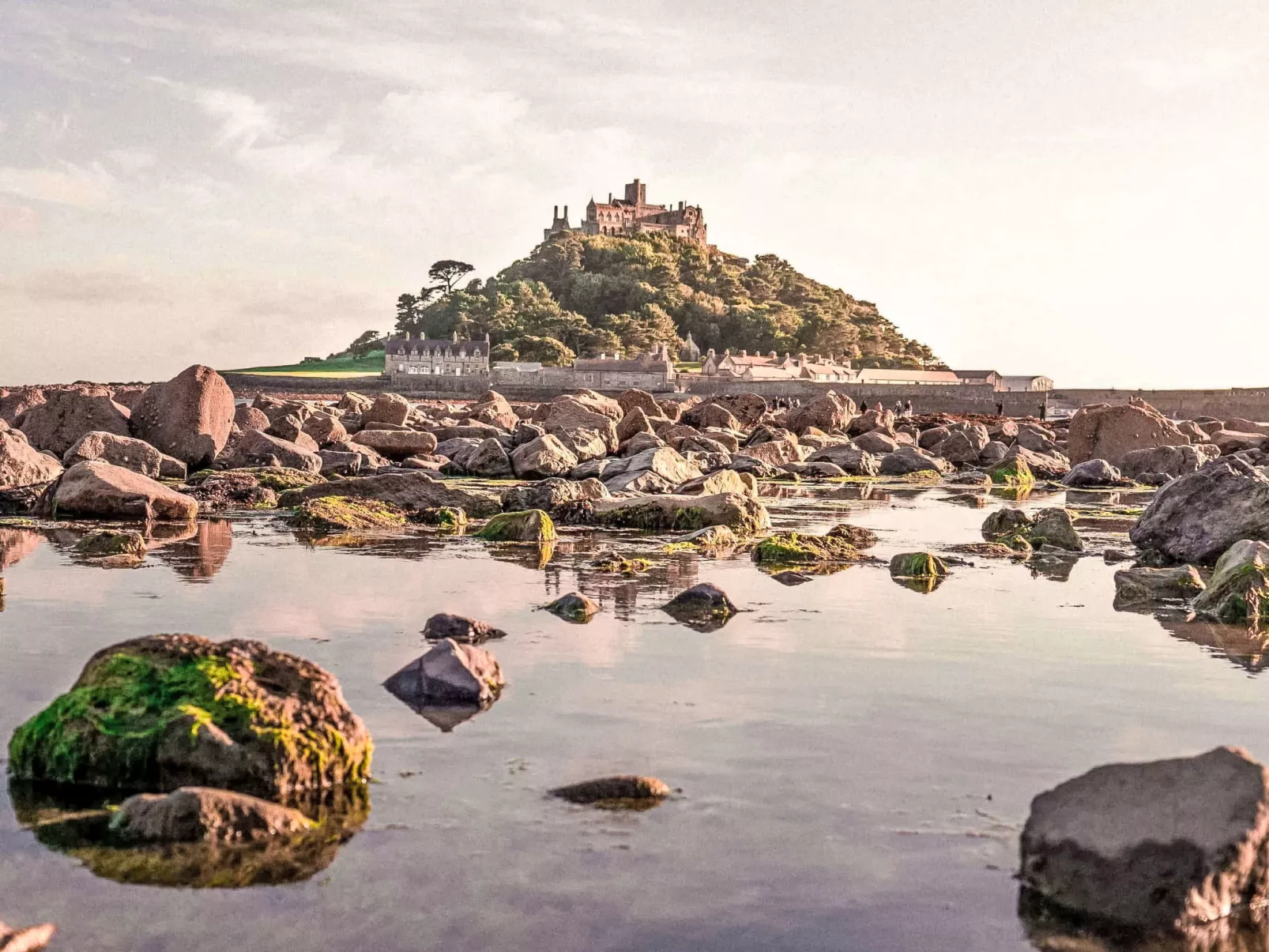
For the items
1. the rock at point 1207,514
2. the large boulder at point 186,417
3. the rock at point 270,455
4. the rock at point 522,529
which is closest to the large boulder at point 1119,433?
the rock at point 1207,514

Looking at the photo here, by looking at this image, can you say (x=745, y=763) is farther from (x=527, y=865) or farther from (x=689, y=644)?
(x=689, y=644)

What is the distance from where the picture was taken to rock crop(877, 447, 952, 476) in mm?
28609

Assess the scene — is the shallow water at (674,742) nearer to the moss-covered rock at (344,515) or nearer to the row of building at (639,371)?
the moss-covered rock at (344,515)

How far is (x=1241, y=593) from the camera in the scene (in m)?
9.27

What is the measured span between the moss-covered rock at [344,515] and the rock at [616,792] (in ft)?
33.1

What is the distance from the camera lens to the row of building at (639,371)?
4353 inches

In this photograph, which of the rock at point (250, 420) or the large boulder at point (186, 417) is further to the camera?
the rock at point (250, 420)

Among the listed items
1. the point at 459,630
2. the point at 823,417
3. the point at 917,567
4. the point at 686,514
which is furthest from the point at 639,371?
the point at 459,630

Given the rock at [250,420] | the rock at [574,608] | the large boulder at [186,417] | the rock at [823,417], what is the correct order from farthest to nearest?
the rock at [823,417] → the rock at [250,420] → the large boulder at [186,417] → the rock at [574,608]

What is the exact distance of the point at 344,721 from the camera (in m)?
5.11

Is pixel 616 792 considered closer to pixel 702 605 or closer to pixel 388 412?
pixel 702 605

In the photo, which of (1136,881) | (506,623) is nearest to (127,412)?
(506,623)

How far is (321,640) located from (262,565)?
378cm

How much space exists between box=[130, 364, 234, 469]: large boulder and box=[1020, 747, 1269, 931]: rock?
18924mm
